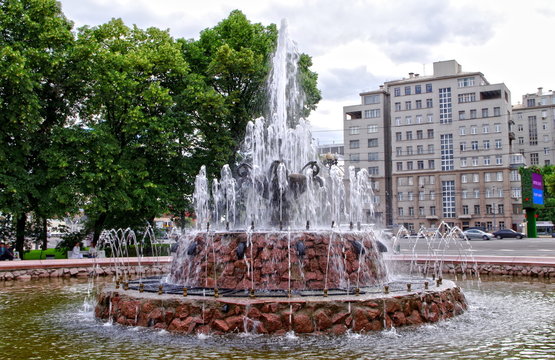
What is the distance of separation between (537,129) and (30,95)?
8660 centimetres

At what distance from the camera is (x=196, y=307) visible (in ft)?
28.6

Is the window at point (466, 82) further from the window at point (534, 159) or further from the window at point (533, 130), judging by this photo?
the window at point (533, 130)

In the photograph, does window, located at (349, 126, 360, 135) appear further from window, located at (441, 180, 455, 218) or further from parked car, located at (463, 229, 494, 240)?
parked car, located at (463, 229, 494, 240)

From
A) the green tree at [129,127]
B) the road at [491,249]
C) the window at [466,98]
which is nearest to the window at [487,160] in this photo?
the window at [466,98]

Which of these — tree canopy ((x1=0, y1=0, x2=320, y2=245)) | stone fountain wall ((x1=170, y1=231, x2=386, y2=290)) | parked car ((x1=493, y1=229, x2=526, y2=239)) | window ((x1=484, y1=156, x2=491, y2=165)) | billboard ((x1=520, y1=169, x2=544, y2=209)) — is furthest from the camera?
window ((x1=484, y1=156, x2=491, y2=165))

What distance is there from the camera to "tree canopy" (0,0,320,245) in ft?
72.4

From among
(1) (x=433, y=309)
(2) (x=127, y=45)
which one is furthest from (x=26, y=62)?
(1) (x=433, y=309)

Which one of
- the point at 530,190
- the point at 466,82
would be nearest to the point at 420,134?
the point at 466,82

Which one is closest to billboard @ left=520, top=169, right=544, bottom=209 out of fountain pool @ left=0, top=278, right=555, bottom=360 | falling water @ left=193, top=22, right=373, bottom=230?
falling water @ left=193, top=22, right=373, bottom=230

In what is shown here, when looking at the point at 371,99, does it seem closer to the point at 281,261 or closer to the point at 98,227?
the point at 98,227

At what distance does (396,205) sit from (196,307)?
68854mm

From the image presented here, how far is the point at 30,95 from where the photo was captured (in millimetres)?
21406

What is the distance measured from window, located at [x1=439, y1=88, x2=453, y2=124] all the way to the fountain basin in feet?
224

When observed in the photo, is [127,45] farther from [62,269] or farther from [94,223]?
[62,269]
